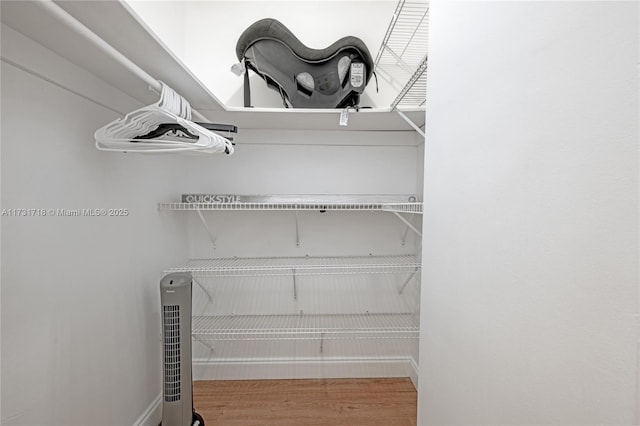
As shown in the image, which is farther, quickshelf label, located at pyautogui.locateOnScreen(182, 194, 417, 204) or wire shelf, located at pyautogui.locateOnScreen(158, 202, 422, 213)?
quickshelf label, located at pyautogui.locateOnScreen(182, 194, 417, 204)

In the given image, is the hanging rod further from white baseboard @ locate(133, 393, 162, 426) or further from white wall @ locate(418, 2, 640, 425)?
white baseboard @ locate(133, 393, 162, 426)

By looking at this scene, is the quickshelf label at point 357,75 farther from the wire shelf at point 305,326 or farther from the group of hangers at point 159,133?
the wire shelf at point 305,326

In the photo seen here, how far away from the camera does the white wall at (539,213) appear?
1.26 feet

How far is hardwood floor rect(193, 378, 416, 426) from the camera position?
157cm

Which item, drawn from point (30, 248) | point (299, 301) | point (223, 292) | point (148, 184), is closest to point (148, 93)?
point (148, 184)

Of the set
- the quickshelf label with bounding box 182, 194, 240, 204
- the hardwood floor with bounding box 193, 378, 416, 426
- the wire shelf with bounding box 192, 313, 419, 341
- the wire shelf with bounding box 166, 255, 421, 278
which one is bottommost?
the hardwood floor with bounding box 193, 378, 416, 426

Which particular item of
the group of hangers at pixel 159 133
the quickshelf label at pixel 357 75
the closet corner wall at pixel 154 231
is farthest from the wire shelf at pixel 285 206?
the quickshelf label at pixel 357 75

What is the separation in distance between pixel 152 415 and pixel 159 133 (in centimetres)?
137

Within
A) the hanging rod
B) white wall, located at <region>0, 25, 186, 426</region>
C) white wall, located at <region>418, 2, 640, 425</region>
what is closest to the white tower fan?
white wall, located at <region>0, 25, 186, 426</region>

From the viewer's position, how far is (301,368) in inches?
77.2

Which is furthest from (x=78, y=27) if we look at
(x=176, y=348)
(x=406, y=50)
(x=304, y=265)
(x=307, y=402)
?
(x=307, y=402)

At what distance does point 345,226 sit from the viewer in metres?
2.00

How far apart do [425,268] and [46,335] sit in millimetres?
1203

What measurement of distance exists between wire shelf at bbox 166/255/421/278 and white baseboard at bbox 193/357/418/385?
0.58m
